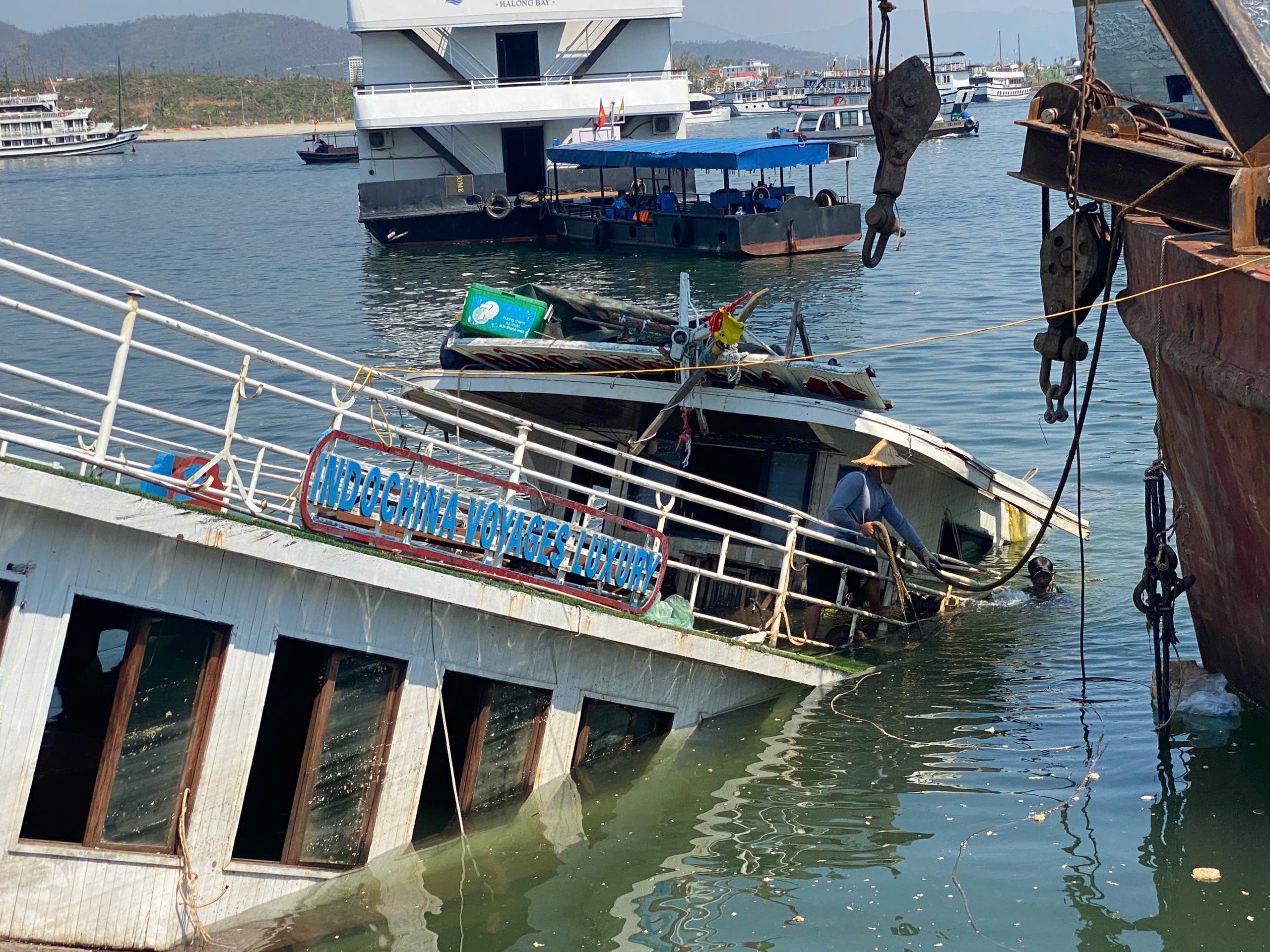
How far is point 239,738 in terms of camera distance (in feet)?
22.8

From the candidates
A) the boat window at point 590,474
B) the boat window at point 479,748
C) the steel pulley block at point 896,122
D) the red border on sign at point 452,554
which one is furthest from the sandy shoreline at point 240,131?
the boat window at point 479,748

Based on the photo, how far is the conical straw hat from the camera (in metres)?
10.6

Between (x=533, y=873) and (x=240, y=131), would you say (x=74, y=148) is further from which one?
(x=533, y=873)

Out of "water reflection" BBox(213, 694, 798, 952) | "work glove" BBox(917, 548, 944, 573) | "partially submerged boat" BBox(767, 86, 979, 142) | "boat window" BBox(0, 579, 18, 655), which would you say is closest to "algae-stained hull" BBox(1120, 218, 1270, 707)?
"work glove" BBox(917, 548, 944, 573)

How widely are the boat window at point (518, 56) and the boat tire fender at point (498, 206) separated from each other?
3.92 metres

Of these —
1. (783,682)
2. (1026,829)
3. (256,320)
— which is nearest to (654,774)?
(783,682)

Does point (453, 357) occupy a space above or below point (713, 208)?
below

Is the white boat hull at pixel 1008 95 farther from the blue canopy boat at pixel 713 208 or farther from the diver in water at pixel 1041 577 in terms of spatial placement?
the diver in water at pixel 1041 577

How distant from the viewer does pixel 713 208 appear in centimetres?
3778

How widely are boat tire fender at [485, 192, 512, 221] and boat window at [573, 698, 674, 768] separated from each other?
34052 millimetres

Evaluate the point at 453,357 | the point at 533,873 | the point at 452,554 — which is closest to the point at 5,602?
the point at 452,554

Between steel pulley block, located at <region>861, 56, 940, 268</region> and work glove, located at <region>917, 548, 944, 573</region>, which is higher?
steel pulley block, located at <region>861, 56, 940, 268</region>

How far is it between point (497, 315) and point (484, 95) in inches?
1246

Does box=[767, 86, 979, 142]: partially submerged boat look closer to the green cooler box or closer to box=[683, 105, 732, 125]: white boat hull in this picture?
box=[683, 105, 732, 125]: white boat hull
